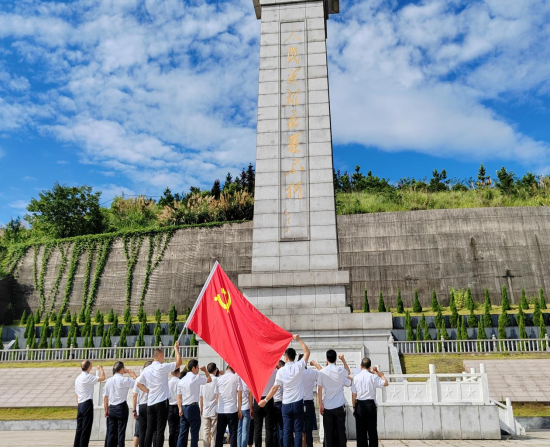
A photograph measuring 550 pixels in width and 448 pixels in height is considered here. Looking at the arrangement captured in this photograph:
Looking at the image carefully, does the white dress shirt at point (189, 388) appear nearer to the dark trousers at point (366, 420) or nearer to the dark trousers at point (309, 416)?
the dark trousers at point (309, 416)

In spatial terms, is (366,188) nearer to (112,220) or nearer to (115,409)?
(112,220)

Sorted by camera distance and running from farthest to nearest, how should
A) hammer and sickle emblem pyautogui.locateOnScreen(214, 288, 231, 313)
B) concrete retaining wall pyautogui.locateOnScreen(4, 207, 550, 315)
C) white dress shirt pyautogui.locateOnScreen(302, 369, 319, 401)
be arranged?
1. concrete retaining wall pyautogui.locateOnScreen(4, 207, 550, 315)
2. hammer and sickle emblem pyautogui.locateOnScreen(214, 288, 231, 313)
3. white dress shirt pyautogui.locateOnScreen(302, 369, 319, 401)

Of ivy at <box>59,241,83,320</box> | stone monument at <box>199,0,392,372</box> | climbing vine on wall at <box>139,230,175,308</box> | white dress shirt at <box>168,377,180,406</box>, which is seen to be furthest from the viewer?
ivy at <box>59,241,83,320</box>

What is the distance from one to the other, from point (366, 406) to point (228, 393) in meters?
1.68

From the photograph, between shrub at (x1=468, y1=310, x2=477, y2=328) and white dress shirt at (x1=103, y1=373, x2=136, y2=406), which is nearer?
white dress shirt at (x1=103, y1=373, x2=136, y2=406)

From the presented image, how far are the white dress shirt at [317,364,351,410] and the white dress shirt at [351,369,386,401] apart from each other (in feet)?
1.26

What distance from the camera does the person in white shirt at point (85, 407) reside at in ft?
20.6

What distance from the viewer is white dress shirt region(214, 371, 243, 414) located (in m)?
6.11

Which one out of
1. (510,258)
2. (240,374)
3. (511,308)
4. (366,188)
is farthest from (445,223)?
(240,374)

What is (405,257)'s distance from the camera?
968 inches

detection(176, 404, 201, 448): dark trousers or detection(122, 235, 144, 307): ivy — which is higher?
detection(122, 235, 144, 307): ivy

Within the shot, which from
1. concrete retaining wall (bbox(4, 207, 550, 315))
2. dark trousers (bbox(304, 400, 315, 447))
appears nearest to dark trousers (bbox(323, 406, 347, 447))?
dark trousers (bbox(304, 400, 315, 447))

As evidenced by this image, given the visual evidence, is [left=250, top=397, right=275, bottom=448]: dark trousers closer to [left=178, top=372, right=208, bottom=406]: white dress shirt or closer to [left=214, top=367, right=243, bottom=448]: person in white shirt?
[left=214, top=367, right=243, bottom=448]: person in white shirt

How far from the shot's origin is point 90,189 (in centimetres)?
3325
